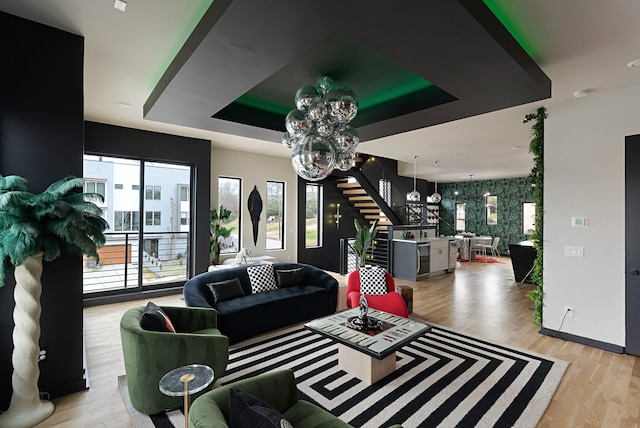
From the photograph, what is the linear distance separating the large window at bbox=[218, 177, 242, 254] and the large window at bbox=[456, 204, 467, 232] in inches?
425

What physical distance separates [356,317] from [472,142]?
4.87 m

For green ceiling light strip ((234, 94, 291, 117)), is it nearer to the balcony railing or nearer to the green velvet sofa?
the green velvet sofa

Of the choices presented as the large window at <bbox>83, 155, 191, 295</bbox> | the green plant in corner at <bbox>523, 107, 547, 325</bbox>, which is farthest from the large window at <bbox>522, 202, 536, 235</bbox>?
the large window at <bbox>83, 155, 191, 295</bbox>

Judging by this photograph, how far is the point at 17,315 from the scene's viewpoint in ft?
7.91

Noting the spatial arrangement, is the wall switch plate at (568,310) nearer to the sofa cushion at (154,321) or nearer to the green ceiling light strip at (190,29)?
the sofa cushion at (154,321)

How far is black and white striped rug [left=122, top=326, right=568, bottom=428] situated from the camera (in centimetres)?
255

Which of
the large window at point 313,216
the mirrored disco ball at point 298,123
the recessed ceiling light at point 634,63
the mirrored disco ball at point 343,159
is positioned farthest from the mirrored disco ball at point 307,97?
the large window at point 313,216

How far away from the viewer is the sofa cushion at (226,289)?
424cm

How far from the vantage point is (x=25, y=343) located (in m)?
2.41

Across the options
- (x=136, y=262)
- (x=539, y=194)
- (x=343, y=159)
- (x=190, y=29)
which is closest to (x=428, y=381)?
(x=343, y=159)

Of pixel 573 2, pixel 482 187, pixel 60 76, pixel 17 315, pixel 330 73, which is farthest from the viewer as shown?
pixel 482 187

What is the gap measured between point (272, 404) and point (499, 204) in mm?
13731

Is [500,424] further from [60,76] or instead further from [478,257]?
[478,257]

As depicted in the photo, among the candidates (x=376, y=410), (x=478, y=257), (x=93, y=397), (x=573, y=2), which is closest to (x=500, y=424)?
(x=376, y=410)
